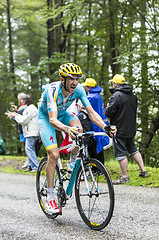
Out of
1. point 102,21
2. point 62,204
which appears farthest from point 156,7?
point 62,204

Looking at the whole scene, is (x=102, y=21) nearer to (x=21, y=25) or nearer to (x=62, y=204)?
(x=62, y=204)

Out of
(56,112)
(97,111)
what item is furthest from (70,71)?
(97,111)

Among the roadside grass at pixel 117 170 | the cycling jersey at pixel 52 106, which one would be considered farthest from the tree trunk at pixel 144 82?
the cycling jersey at pixel 52 106

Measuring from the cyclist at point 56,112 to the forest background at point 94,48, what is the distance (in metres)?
5.74

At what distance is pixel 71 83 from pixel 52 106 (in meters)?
0.39

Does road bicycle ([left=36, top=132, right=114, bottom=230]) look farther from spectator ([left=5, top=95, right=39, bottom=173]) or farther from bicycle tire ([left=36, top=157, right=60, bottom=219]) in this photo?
spectator ([left=5, top=95, right=39, bottom=173])

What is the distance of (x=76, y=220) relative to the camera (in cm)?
455

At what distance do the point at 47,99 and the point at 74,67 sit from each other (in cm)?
56

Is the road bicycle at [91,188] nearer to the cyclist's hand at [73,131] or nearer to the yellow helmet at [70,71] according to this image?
the cyclist's hand at [73,131]

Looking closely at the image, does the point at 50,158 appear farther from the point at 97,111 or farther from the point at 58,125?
the point at 97,111

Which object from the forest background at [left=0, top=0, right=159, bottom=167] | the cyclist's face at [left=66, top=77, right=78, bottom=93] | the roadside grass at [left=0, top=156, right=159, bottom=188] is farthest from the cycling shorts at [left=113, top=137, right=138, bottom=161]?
the forest background at [left=0, top=0, right=159, bottom=167]

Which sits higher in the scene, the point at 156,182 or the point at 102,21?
the point at 102,21

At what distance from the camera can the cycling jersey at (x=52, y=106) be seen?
4461 mm

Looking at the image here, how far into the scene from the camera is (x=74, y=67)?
4.36 m
